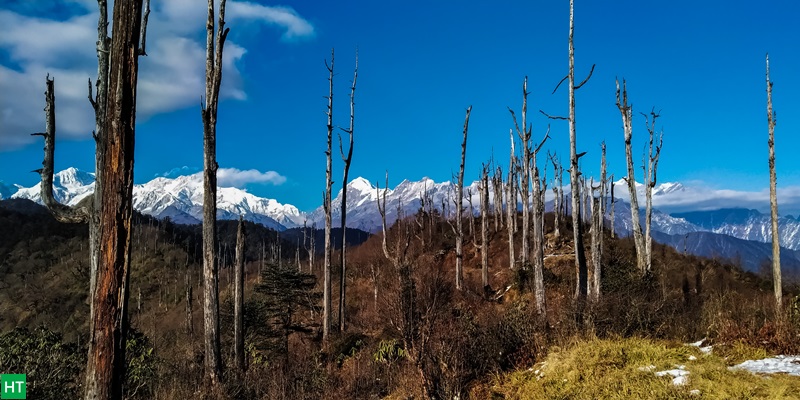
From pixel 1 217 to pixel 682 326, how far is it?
461 feet

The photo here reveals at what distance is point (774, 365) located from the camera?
6371mm

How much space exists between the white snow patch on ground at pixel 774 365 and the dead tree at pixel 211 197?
977 centimetres

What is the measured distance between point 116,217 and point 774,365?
8.34 meters

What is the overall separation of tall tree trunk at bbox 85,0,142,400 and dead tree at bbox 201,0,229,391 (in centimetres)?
551

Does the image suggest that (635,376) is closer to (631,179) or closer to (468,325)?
(468,325)

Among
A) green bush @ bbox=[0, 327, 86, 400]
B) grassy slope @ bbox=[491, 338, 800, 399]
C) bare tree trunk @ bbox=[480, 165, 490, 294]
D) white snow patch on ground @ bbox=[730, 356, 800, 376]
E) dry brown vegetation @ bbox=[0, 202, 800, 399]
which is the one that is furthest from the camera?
bare tree trunk @ bbox=[480, 165, 490, 294]

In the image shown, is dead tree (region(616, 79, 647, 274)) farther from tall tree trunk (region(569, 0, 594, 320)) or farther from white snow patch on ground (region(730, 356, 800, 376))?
white snow patch on ground (region(730, 356, 800, 376))

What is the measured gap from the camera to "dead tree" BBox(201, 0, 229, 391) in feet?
35.9

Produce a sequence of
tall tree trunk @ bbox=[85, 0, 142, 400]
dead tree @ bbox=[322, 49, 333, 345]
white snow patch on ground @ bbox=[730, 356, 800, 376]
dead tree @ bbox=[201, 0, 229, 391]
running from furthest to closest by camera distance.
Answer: dead tree @ bbox=[322, 49, 333, 345]
dead tree @ bbox=[201, 0, 229, 391]
white snow patch on ground @ bbox=[730, 356, 800, 376]
tall tree trunk @ bbox=[85, 0, 142, 400]

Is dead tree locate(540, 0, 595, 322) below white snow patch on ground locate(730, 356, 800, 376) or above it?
above

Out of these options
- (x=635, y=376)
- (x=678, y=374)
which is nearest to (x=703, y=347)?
(x=678, y=374)

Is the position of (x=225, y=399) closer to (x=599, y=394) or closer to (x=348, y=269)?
(x=599, y=394)

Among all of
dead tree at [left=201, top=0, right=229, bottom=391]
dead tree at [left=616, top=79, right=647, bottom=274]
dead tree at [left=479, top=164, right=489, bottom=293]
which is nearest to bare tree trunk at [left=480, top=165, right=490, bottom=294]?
dead tree at [left=479, top=164, right=489, bottom=293]

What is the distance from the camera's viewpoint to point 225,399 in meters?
9.31
